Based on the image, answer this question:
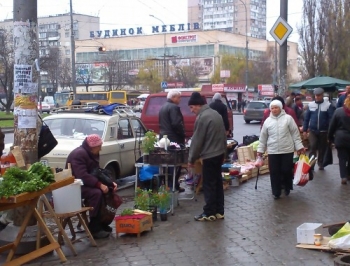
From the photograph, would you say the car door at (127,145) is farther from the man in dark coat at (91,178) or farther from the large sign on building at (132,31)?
the large sign on building at (132,31)

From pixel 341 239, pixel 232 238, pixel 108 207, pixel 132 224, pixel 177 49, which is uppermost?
pixel 177 49

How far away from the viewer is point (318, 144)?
13.7 metres

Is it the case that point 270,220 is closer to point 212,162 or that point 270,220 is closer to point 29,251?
point 212,162

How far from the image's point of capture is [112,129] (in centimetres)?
1179

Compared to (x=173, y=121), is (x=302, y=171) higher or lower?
lower

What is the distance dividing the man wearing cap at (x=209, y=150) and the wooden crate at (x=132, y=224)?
3.48ft

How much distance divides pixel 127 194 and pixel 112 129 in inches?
51.6

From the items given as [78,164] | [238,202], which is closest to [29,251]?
[78,164]

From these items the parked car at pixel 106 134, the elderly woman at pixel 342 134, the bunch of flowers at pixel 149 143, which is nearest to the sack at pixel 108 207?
the bunch of flowers at pixel 149 143

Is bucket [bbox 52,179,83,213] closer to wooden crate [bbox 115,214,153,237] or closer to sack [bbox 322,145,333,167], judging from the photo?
wooden crate [bbox 115,214,153,237]

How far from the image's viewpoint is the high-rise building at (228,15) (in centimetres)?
14412

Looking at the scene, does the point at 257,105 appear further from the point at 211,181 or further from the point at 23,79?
the point at 23,79

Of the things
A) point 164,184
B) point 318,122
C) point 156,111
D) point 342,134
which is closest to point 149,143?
point 164,184

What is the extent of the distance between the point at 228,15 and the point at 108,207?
14318 centimetres
